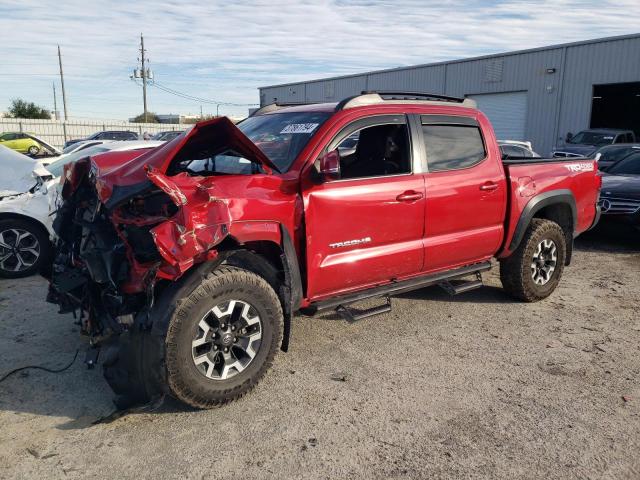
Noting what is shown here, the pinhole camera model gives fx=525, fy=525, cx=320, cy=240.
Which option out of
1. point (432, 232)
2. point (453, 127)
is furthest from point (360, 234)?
point (453, 127)

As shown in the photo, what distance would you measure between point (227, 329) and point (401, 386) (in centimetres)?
131

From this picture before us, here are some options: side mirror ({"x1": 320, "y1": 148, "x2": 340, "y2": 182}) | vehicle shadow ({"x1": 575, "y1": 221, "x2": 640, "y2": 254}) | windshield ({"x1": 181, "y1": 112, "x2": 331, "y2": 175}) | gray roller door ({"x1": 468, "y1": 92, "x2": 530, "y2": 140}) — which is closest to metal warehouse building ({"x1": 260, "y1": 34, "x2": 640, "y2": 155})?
gray roller door ({"x1": 468, "y1": 92, "x2": 530, "y2": 140})

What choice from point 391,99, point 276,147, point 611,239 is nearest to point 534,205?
point 391,99

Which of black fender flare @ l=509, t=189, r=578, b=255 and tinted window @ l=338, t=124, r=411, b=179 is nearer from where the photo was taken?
tinted window @ l=338, t=124, r=411, b=179

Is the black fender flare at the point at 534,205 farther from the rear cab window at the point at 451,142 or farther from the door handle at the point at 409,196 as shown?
the door handle at the point at 409,196

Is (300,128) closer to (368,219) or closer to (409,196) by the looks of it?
(368,219)

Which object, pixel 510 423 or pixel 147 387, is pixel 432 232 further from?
pixel 147 387

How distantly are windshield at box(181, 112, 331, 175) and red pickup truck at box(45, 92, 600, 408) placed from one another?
2 cm

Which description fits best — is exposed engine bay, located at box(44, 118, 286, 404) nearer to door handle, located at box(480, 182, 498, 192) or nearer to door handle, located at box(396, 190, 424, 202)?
door handle, located at box(396, 190, 424, 202)

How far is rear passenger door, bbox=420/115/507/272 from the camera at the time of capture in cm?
455

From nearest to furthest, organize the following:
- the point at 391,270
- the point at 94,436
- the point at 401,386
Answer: the point at 94,436 < the point at 401,386 < the point at 391,270

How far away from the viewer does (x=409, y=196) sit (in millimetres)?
4297

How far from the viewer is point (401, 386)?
3.75 meters

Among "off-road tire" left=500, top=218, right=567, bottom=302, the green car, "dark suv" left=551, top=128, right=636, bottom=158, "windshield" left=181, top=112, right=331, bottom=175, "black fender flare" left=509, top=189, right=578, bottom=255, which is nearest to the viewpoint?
"windshield" left=181, top=112, right=331, bottom=175
